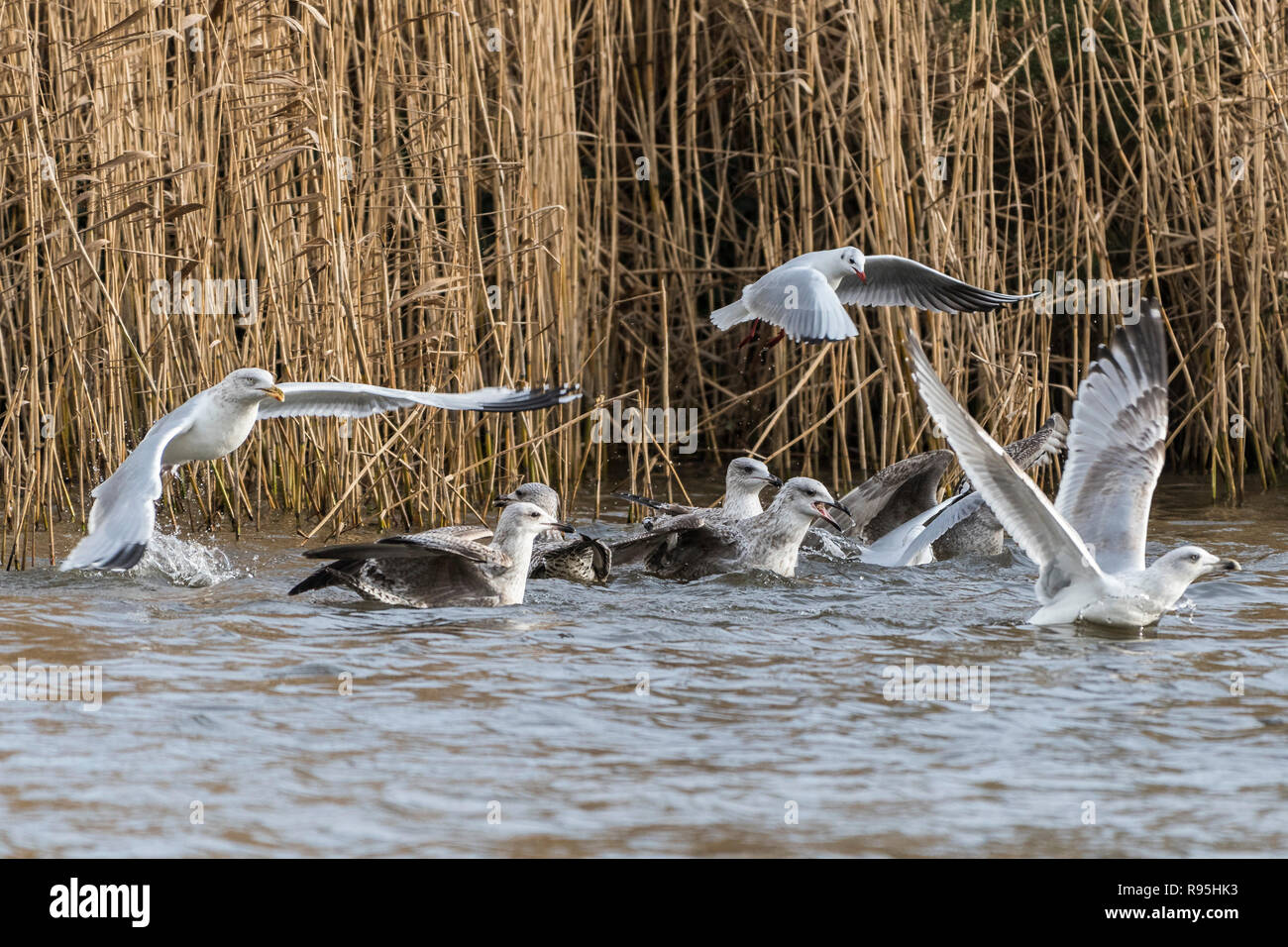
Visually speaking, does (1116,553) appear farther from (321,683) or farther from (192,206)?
(192,206)

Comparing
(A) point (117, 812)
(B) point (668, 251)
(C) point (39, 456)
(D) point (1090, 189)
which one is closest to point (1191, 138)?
(D) point (1090, 189)

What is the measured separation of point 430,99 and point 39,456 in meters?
2.91

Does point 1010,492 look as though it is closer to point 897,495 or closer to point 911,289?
point 897,495

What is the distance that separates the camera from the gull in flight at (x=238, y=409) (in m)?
6.19

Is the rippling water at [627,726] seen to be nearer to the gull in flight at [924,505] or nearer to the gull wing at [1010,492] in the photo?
the gull wing at [1010,492]

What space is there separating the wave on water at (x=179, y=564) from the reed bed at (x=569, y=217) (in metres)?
0.53

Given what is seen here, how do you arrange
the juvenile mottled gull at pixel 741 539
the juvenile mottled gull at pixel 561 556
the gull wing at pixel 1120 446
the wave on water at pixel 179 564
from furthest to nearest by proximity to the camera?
1. the juvenile mottled gull at pixel 741 539
2. the juvenile mottled gull at pixel 561 556
3. the wave on water at pixel 179 564
4. the gull wing at pixel 1120 446

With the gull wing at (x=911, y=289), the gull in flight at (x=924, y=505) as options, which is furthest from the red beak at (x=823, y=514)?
the gull wing at (x=911, y=289)

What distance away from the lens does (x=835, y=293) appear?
28.2 feet

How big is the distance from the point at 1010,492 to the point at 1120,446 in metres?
1.01

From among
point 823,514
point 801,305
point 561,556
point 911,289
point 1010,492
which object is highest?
point 911,289

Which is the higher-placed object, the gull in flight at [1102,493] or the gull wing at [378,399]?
the gull wing at [378,399]

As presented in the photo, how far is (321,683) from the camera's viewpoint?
5.36m

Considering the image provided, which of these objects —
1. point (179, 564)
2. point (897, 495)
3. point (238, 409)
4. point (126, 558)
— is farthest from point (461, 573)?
point (897, 495)
